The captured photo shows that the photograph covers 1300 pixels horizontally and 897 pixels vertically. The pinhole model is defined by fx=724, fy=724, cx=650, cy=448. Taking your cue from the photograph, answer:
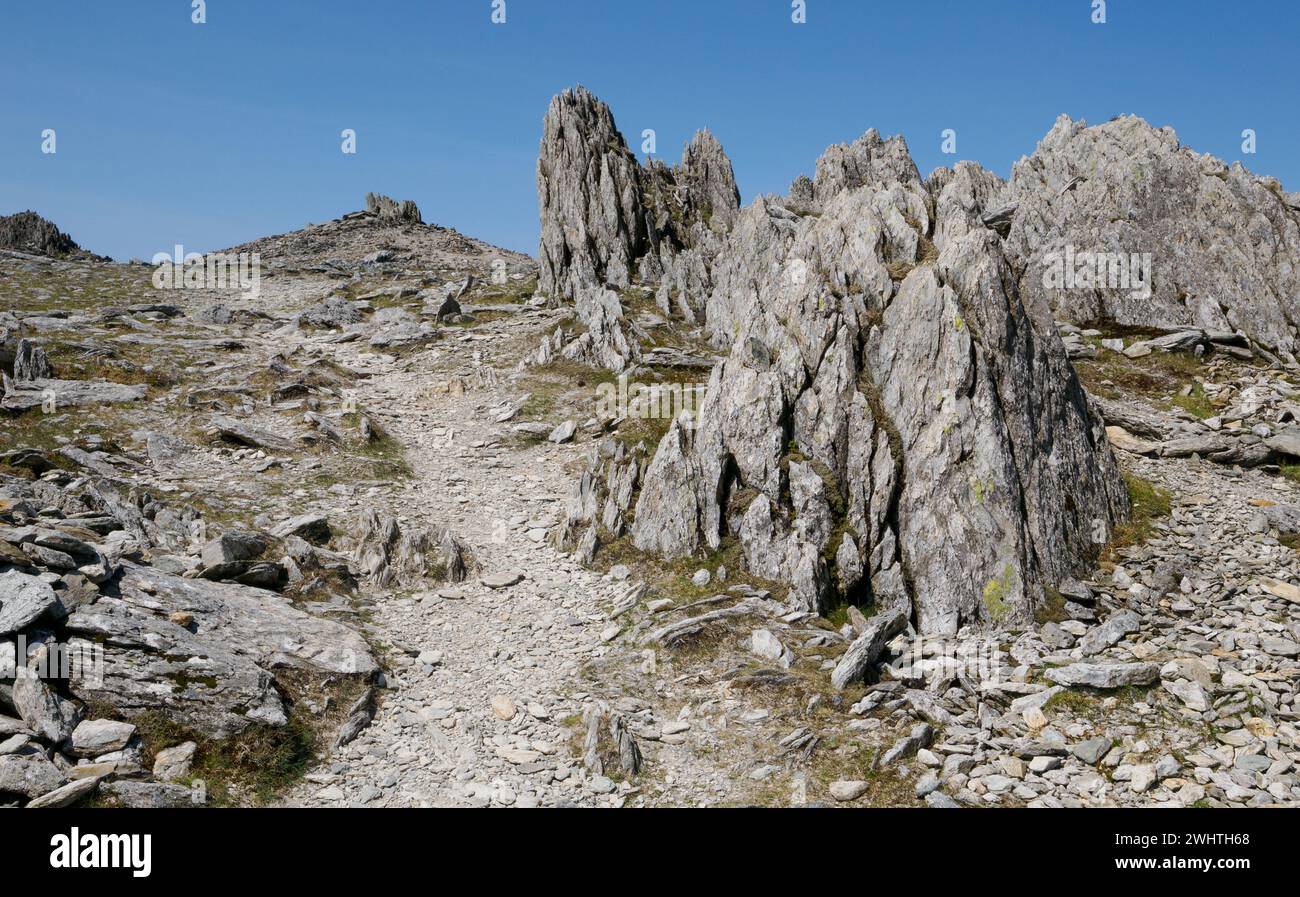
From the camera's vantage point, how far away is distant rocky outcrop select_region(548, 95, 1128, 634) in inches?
667

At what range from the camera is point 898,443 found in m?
18.6

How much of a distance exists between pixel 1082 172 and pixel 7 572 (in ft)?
150

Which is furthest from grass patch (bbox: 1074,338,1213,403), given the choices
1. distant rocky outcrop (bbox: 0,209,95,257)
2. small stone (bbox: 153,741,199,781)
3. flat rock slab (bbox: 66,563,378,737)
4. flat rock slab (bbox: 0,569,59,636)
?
distant rocky outcrop (bbox: 0,209,95,257)

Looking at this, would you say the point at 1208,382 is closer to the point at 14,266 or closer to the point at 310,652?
the point at 310,652

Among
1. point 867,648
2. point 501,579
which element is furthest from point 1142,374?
point 501,579

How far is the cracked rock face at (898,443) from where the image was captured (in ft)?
55.5

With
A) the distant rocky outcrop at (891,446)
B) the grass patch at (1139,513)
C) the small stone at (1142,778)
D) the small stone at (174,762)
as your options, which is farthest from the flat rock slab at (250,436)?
the grass patch at (1139,513)

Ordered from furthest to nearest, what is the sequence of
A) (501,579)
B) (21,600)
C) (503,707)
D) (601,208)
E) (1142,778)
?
(601,208)
(501,579)
(503,707)
(21,600)
(1142,778)

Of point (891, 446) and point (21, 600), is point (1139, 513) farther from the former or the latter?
point (21, 600)

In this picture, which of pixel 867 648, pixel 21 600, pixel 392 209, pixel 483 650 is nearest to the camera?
pixel 21 600
